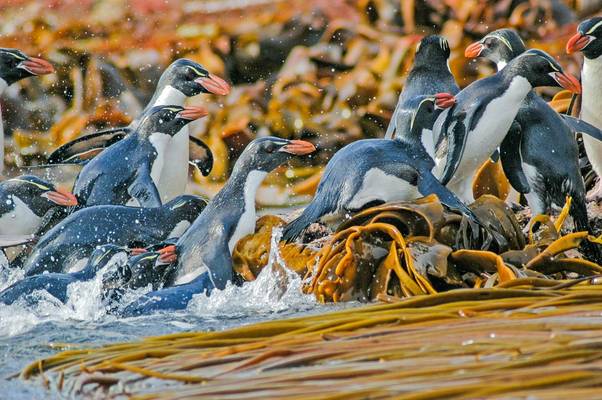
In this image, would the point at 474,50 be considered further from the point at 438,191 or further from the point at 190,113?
the point at 438,191

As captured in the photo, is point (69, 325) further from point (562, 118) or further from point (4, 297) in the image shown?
point (562, 118)

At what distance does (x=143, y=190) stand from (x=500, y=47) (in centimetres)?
208

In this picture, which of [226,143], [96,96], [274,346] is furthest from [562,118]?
[96,96]

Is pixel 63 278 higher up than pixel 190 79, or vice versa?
pixel 190 79

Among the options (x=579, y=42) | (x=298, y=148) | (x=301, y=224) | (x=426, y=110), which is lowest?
(x=301, y=224)

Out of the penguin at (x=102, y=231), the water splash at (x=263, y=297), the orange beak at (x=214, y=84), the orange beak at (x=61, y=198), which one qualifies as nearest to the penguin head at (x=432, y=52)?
the orange beak at (x=214, y=84)

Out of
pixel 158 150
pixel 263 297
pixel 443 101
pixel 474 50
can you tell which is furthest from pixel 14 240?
pixel 474 50

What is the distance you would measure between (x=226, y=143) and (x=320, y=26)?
4.43 feet

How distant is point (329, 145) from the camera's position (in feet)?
33.6

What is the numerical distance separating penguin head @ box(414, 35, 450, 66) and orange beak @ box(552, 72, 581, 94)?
42.7 inches

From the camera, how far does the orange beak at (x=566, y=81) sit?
6.72 m

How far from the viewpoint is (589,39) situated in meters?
7.24

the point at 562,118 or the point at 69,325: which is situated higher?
the point at 562,118

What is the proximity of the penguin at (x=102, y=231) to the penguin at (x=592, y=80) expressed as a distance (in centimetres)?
209
